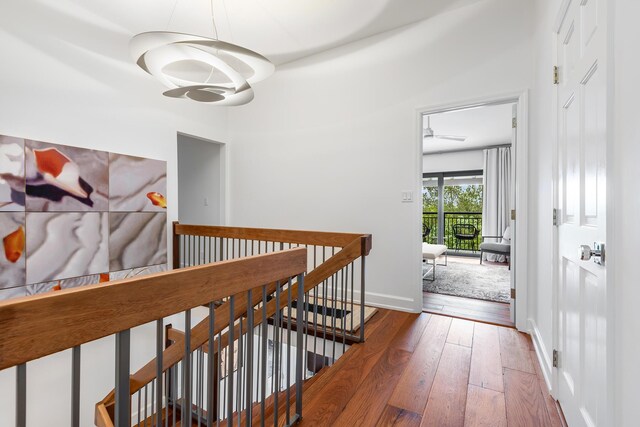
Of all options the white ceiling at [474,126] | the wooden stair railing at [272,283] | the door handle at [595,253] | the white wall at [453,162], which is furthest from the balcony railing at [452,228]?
the door handle at [595,253]

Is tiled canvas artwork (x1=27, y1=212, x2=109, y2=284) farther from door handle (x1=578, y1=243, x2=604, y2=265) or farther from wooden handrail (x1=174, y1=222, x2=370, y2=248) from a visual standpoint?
door handle (x1=578, y1=243, x2=604, y2=265)

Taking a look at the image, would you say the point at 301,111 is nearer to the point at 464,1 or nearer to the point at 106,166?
the point at 464,1

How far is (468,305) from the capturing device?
3.23 meters

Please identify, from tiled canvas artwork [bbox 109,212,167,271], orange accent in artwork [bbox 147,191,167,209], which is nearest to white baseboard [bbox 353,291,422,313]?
tiled canvas artwork [bbox 109,212,167,271]

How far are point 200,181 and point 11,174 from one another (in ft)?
7.39

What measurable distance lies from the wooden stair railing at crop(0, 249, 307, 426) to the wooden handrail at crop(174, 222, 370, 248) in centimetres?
142

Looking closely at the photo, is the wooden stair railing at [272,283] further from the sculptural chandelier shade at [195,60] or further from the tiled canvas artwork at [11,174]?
the tiled canvas artwork at [11,174]

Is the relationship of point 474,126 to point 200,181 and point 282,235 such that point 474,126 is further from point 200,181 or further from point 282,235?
point 200,181

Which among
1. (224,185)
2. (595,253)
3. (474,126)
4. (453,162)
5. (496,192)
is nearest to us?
(595,253)

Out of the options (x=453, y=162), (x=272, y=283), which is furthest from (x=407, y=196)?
(x=453, y=162)

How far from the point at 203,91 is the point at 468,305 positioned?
328 centimetres

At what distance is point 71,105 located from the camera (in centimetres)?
278

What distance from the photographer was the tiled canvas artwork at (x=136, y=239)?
3105 millimetres

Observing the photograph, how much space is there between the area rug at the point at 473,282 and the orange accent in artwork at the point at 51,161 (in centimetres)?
416
